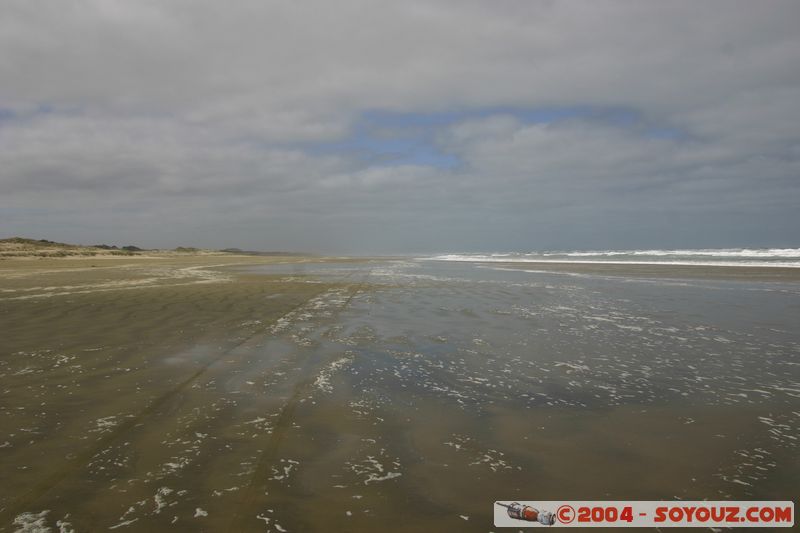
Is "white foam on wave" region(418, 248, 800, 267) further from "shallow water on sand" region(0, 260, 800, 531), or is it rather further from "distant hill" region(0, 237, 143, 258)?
"distant hill" region(0, 237, 143, 258)

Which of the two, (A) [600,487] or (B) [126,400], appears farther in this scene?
(B) [126,400]

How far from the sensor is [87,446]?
430 centimetres

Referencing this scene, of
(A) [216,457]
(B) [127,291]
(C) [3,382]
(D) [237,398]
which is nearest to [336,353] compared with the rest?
(D) [237,398]

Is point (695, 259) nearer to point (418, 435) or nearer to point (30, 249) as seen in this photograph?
point (418, 435)

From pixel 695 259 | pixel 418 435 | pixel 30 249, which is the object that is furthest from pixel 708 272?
pixel 30 249

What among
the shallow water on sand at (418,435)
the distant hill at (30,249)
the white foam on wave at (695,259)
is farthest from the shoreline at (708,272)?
the distant hill at (30,249)

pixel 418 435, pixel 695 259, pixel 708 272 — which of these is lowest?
pixel 418 435

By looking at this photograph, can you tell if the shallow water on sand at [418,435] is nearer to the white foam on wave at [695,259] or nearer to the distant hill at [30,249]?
the white foam on wave at [695,259]

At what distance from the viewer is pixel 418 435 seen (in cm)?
475

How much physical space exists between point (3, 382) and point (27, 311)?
814 cm

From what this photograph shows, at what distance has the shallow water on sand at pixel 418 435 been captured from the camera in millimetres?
3404

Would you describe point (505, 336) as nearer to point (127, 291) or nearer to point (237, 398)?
point (237, 398)

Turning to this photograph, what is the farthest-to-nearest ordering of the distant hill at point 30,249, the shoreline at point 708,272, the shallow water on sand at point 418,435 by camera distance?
the distant hill at point 30,249, the shoreline at point 708,272, the shallow water on sand at point 418,435

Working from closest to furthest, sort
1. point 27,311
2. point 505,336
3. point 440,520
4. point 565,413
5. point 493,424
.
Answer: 1. point 440,520
2. point 493,424
3. point 565,413
4. point 505,336
5. point 27,311
